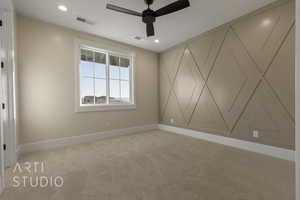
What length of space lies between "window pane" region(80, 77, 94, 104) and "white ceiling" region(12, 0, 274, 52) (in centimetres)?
123

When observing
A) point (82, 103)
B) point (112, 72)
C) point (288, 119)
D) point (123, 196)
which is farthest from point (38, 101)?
point (288, 119)

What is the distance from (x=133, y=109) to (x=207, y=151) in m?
2.43

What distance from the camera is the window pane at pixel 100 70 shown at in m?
3.93

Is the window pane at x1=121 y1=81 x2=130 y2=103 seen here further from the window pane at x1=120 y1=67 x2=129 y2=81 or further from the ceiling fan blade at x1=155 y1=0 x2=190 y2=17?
the ceiling fan blade at x1=155 y1=0 x2=190 y2=17

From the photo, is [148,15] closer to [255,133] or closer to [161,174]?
[161,174]

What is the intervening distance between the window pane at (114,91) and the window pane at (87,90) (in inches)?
21.3

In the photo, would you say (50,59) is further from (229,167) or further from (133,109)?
(229,167)

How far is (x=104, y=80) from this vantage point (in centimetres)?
405

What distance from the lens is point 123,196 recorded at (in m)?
1.62

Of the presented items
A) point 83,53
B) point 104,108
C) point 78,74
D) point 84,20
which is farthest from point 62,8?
point 104,108

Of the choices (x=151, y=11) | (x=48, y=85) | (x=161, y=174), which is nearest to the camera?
(x=161, y=174)

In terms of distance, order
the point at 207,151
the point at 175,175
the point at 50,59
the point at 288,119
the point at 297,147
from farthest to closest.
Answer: the point at 50,59, the point at 207,151, the point at 288,119, the point at 175,175, the point at 297,147

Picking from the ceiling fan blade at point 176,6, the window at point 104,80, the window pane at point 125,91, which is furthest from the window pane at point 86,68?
the ceiling fan blade at point 176,6

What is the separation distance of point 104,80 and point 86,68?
0.55 meters
